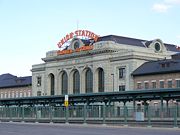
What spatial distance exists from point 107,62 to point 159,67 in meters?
14.5

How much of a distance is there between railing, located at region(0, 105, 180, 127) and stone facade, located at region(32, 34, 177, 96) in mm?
33721

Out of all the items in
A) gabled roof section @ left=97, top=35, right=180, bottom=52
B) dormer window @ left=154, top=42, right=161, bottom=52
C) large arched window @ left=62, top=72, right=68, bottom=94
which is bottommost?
large arched window @ left=62, top=72, right=68, bottom=94

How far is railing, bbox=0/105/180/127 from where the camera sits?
46.9 metres

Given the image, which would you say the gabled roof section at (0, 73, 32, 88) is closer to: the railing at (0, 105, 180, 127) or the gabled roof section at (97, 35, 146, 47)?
the gabled roof section at (97, 35, 146, 47)

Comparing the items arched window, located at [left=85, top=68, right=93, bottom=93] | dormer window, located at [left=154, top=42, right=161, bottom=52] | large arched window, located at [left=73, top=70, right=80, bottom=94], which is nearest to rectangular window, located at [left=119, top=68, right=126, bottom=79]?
arched window, located at [left=85, top=68, right=93, bottom=93]

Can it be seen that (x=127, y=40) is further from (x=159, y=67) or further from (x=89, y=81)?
(x=159, y=67)

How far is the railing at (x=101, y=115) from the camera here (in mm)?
46947

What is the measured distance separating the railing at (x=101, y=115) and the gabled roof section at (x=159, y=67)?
32400 millimetres

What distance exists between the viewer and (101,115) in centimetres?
5491

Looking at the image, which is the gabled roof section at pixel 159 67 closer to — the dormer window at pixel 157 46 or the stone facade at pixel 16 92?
the dormer window at pixel 157 46

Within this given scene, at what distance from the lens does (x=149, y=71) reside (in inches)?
3625

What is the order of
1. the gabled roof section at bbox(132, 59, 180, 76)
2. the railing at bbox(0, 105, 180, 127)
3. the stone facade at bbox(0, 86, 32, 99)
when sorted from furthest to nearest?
the stone facade at bbox(0, 86, 32, 99)
the gabled roof section at bbox(132, 59, 180, 76)
the railing at bbox(0, 105, 180, 127)

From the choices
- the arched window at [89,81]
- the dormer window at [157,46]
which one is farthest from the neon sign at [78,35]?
the dormer window at [157,46]

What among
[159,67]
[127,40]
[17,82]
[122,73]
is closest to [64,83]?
[127,40]
